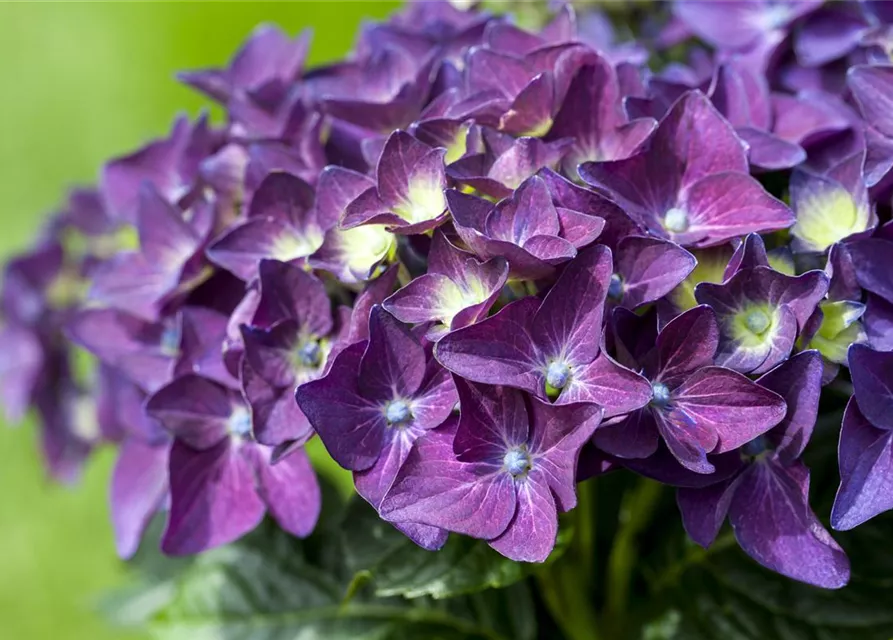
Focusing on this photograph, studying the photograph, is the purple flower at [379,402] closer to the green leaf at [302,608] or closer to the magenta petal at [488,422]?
the magenta petal at [488,422]

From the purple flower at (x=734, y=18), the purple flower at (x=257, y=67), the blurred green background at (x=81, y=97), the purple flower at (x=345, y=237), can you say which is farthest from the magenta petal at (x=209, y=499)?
the blurred green background at (x=81, y=97)

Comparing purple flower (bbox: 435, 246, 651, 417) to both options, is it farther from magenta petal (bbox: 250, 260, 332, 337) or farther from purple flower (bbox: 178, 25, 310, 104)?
purple flower (bbox: 178, 25, 310, 104)

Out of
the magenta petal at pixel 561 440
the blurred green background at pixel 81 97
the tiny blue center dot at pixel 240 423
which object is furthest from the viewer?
the blurred green background at pixel 81 97

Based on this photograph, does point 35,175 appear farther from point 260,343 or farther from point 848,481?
point 848,481

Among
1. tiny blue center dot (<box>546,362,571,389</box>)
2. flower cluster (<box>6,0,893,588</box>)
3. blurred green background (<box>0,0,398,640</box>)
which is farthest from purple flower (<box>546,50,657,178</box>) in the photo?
blurred green background (<box>0,0,398,640</box>)

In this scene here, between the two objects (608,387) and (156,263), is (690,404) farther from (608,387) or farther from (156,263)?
(156,263)

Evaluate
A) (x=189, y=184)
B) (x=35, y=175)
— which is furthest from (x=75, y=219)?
(x=35, y=175)

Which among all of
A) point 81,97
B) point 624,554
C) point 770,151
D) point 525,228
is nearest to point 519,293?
point 525,228
